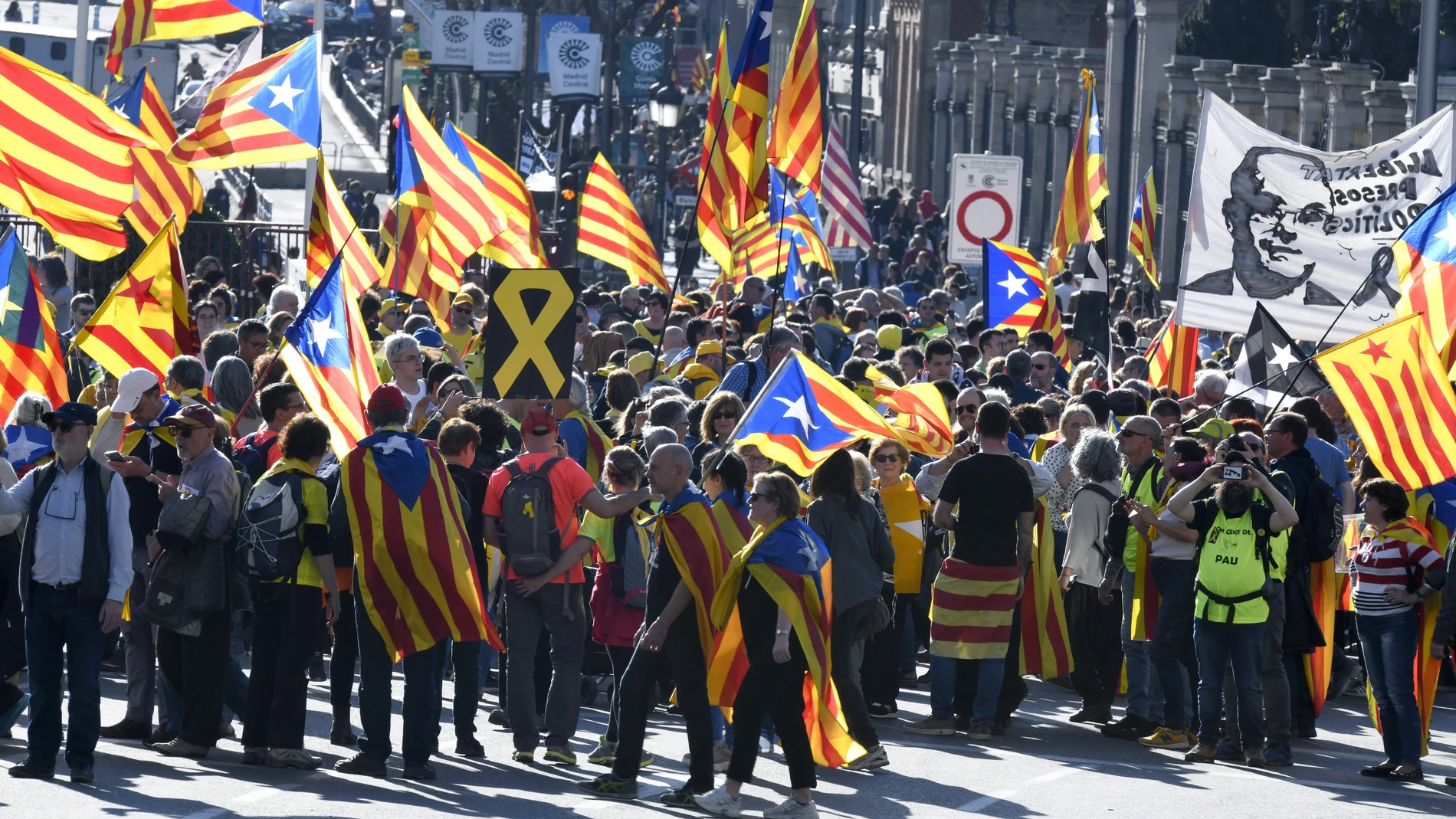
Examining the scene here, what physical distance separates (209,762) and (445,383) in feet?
10.6

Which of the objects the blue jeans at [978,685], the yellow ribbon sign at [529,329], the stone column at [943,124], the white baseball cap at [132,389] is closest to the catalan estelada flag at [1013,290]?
the blue jeans at [978,685]

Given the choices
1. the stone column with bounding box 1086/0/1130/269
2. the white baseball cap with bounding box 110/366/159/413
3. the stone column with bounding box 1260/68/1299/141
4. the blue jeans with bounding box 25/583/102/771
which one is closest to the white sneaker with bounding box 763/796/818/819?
the blue jeans with bounding box 25/583/102/771

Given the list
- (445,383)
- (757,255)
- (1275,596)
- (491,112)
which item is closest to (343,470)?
(445,383)

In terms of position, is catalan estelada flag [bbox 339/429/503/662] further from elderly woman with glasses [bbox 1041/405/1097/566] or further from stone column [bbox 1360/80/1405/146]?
stone column [bbox 1360/80/1405/146]

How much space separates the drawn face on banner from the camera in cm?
1460

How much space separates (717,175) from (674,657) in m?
6.96

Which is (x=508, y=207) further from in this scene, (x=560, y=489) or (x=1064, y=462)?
(x=560, y=489)

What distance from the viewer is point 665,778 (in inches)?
393

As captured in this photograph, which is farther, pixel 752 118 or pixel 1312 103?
pixel 1312 103

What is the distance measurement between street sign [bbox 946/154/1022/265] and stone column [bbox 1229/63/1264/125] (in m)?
9.06

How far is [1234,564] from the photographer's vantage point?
1038cm

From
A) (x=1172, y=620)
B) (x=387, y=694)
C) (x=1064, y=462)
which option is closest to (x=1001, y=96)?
(x=1064, y=462)

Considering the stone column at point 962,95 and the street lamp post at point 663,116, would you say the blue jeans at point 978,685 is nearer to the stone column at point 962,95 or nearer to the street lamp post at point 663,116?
the street lamp post at point 663,116

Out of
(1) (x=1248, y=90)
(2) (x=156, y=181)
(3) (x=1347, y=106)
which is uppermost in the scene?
(1) (x=1248, y=90)
